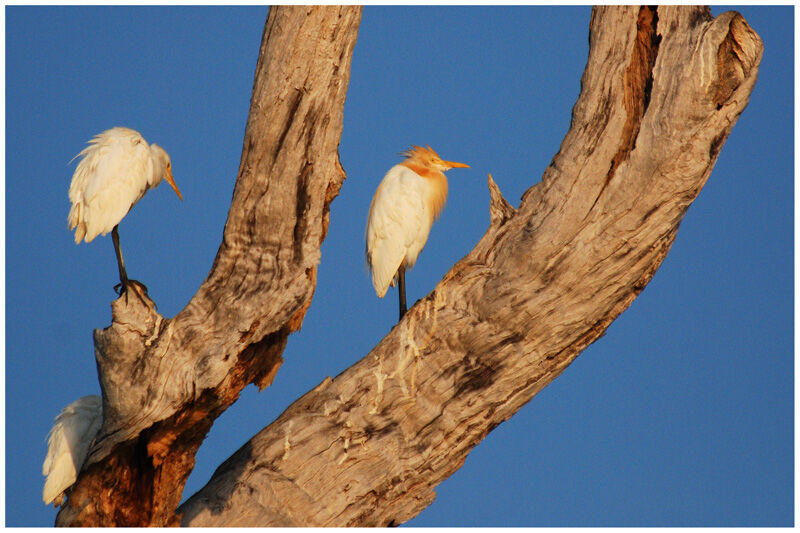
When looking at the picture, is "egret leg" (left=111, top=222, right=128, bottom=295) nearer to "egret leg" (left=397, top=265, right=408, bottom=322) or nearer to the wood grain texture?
the wood grain texture

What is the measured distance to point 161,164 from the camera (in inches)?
243

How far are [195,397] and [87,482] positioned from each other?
0.69 m

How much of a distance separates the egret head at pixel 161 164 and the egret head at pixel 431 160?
197 cm

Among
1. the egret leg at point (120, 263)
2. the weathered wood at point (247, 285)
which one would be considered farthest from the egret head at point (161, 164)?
the weathered wood at point (247, 285)

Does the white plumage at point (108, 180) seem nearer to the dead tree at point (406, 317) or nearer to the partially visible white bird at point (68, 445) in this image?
the partially visible white bird at point (68, 445)

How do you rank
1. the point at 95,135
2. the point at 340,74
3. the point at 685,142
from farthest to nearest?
1. the point at 95,135
2. the point at 340,74
3. the point at 685,142

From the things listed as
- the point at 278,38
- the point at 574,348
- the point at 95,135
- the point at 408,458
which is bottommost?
the point at 408,458

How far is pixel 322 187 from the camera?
433 centimetres

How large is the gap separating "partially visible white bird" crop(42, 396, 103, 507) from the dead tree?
0.92 metres

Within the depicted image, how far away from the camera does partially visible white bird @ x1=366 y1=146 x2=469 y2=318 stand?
6852 millimetres

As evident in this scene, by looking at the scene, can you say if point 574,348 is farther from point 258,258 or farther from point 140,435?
point 140,435

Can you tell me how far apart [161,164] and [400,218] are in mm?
1820

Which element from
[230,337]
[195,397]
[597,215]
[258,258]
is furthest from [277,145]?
[597,215]

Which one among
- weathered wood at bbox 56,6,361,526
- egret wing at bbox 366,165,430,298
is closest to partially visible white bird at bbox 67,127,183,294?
weathered wood at bbox 56,6,361,526
